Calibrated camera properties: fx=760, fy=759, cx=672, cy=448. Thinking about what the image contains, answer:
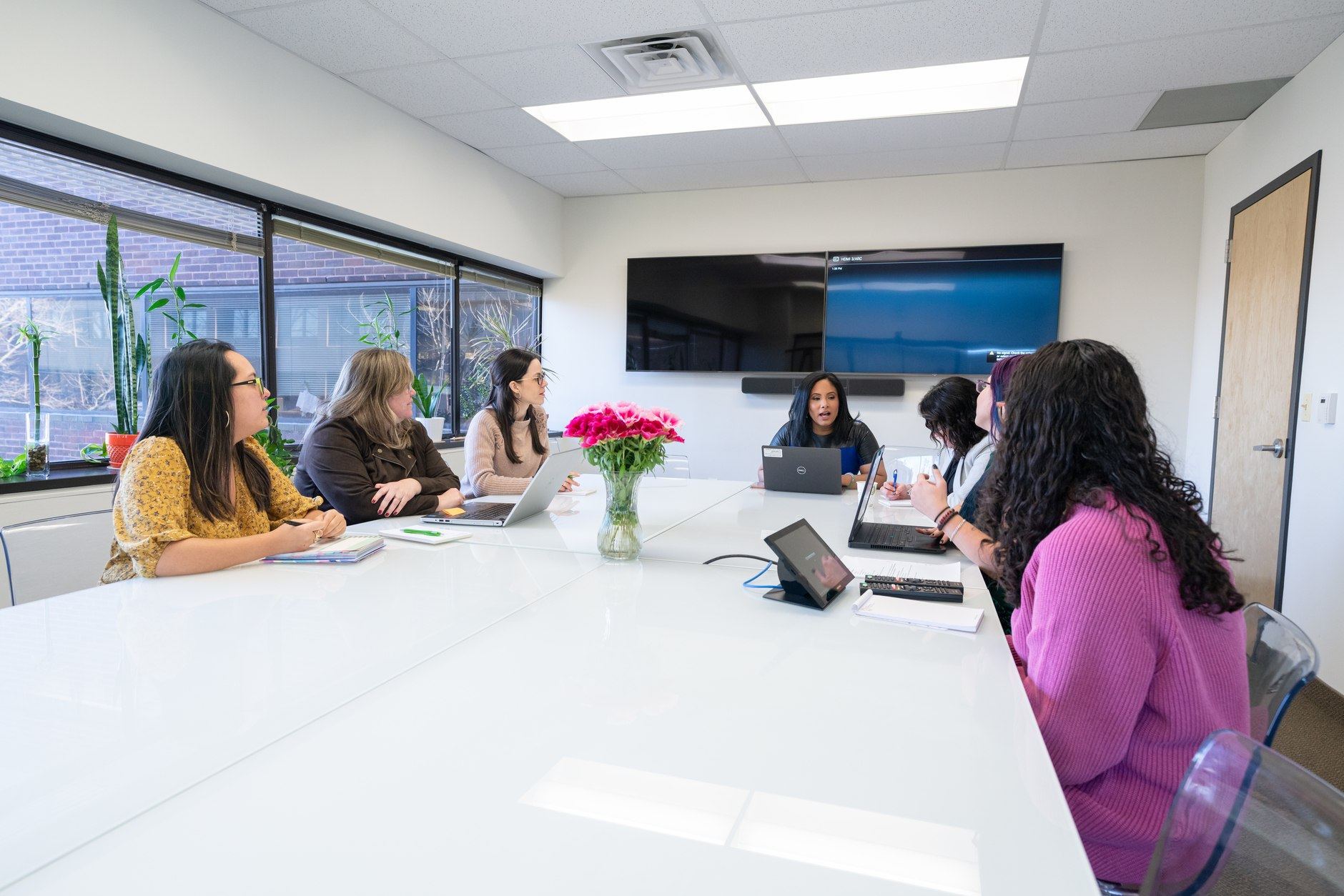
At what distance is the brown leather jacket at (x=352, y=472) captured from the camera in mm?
2465

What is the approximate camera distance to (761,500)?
9.66 ft

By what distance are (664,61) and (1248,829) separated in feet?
11.0

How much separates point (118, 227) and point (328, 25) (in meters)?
1.15

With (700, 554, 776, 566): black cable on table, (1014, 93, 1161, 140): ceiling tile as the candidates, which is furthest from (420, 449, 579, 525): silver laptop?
(1014, 93, 1161, 140): ceiling tile

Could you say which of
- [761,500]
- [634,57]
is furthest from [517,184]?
[761,500]

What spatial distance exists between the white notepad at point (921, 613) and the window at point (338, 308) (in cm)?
326

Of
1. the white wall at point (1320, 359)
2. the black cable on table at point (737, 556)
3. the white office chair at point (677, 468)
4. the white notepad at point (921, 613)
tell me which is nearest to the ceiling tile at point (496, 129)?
the white office chair at point (677, 468)

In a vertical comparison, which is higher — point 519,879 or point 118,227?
point 118,227

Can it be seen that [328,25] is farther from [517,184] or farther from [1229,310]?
[1229,310]

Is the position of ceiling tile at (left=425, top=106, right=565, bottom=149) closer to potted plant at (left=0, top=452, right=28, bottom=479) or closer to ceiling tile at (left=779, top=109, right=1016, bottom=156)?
ceiling tile at (left=779, top=109, right=1016, bottom=156)

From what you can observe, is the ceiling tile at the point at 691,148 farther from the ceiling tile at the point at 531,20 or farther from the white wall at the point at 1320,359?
the white wall at the point at 1320,359

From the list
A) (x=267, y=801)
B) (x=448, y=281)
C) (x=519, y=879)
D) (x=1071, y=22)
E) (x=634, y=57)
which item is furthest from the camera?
(x=448, y=281)

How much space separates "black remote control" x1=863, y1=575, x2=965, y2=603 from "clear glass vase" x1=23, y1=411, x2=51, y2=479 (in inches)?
113

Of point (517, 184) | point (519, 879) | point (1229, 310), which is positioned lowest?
point (519, 879)
